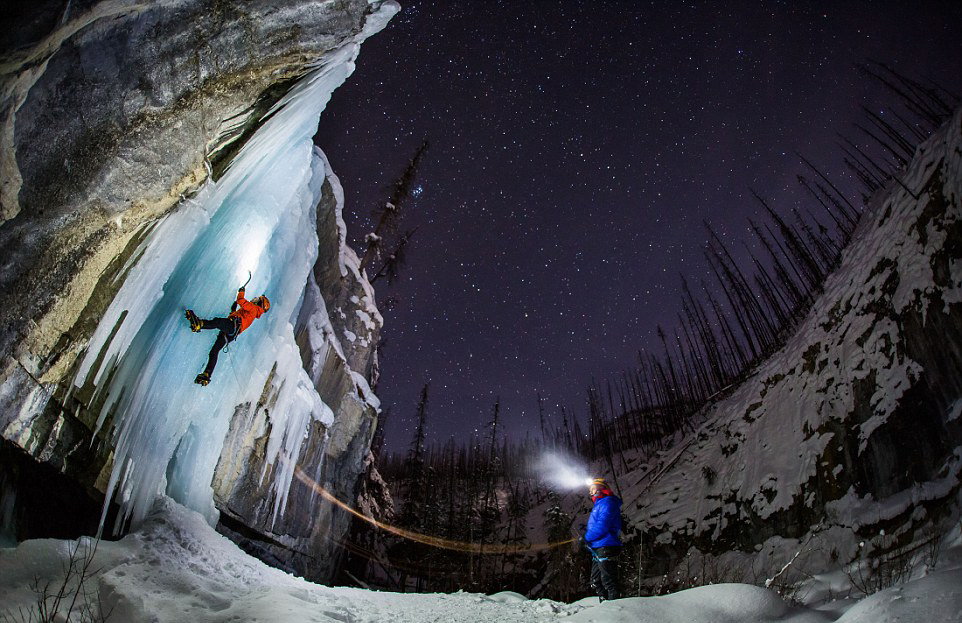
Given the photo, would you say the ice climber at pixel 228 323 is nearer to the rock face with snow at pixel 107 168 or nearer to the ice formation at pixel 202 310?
the ice formation at pixel 202 310

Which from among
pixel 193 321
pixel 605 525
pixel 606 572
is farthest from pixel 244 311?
pixel 606 572

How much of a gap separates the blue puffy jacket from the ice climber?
5.46m

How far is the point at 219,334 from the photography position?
20.9ft

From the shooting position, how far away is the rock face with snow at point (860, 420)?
955 cm

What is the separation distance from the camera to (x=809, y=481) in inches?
508

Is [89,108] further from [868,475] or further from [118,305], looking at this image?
[868,475]

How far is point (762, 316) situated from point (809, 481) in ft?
72.8

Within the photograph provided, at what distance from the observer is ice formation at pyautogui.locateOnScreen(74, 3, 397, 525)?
5.22 metres

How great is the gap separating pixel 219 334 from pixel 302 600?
3.99 m

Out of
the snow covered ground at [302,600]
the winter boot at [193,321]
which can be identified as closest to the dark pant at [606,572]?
the snow covered ground at [302,600]

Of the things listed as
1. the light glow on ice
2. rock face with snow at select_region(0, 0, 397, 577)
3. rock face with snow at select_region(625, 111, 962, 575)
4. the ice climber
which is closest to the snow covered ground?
rock face with snow at select_region(0, 0, 397, 577)

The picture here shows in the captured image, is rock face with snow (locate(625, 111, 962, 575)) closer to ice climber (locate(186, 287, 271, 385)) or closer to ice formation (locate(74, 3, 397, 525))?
ice climber (locate(186, 287, 271, 385))

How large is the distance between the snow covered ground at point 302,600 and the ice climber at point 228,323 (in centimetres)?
204

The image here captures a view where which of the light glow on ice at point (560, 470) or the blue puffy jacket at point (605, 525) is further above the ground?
the light glow on ice at point (560, 470)
